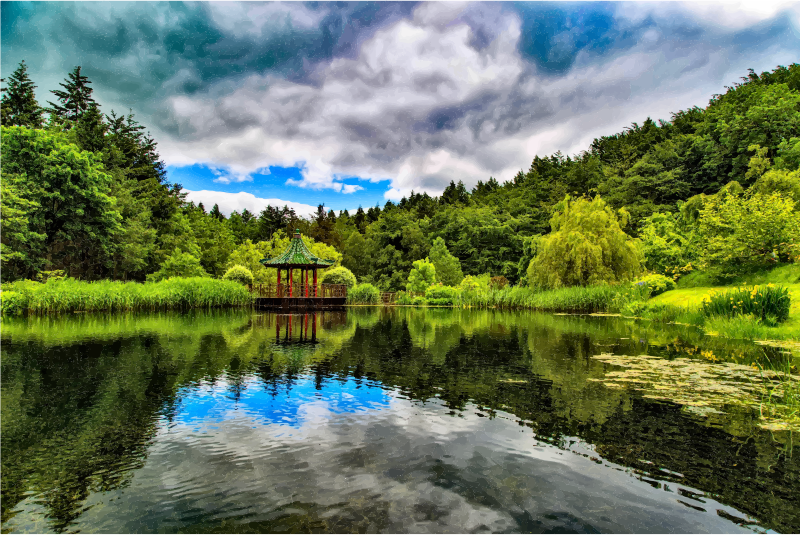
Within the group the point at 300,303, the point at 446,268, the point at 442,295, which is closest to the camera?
the point at 300,303

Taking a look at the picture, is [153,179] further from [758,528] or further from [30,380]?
[758,528]

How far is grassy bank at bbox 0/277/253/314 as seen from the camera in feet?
70.5

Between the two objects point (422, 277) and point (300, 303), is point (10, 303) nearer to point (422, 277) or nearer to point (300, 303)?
point (300, 303)

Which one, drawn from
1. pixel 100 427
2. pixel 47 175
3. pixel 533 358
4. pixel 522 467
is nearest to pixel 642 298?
pixel 533 358

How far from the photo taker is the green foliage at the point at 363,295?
40469 mm

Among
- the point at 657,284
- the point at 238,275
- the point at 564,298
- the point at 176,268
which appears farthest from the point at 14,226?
the point at 657,284

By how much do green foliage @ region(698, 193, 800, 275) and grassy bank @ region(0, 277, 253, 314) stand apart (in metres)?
28.8

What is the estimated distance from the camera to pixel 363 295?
40750 mm

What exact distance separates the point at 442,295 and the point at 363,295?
7.95 metres

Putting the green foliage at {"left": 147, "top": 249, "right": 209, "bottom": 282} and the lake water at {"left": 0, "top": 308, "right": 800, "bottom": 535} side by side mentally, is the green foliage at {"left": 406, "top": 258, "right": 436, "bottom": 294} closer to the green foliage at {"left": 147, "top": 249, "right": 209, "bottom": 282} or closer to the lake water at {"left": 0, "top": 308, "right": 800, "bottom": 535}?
the green foliage at {"left": 147, "top": 249, "right": 209, "bottom": 282}

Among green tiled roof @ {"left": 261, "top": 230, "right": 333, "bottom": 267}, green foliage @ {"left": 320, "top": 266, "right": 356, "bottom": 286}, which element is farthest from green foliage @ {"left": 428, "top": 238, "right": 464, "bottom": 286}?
green tiled roof @ {"left": 261, "top": 230, "right": 333, "bottom": 267}

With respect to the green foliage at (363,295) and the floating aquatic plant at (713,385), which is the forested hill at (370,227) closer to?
the green foliage at (363,295)

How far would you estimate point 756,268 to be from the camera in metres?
17.0

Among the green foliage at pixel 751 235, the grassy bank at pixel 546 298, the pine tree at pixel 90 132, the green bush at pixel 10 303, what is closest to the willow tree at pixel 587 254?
the grassy bank at pixel 546 298
